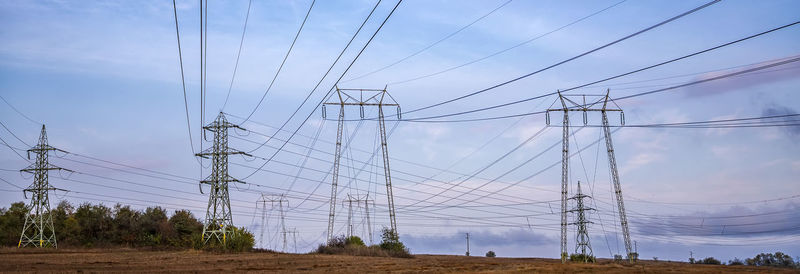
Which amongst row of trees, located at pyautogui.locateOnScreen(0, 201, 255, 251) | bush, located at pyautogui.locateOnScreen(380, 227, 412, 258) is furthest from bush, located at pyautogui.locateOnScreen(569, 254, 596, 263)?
row of trees, located at pyautogui.locateOnScreen(0, 201, 255, 251)

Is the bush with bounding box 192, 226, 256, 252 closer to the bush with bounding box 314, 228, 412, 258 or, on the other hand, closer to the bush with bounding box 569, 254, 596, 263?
the bush with bounding box 314, 228, 412, 258

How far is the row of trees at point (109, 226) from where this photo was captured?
81.4 meters

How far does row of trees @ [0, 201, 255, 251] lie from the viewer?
267ft

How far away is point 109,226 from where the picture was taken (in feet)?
288

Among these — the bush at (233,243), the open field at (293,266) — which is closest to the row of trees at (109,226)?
the bush at (233,243)

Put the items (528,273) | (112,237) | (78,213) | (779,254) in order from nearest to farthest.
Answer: (528,273) < (112,237) < (78,213) < (779,254)

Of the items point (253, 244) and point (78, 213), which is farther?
point (78, 213)

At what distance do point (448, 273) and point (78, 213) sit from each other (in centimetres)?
7412

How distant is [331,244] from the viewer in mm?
69688

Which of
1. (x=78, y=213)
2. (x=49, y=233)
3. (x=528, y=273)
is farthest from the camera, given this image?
(x=78, y=213)

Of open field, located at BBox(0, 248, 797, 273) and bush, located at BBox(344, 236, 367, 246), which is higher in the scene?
bush, located at BBox(344, 236, 367, 246)

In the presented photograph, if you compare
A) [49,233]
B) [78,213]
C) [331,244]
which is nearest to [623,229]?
[331,244]

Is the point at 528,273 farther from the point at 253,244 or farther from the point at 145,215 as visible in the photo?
the point at 145,215

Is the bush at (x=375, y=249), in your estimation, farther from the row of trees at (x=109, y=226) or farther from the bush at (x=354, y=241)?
the row of trees at (x=109, y=226)
